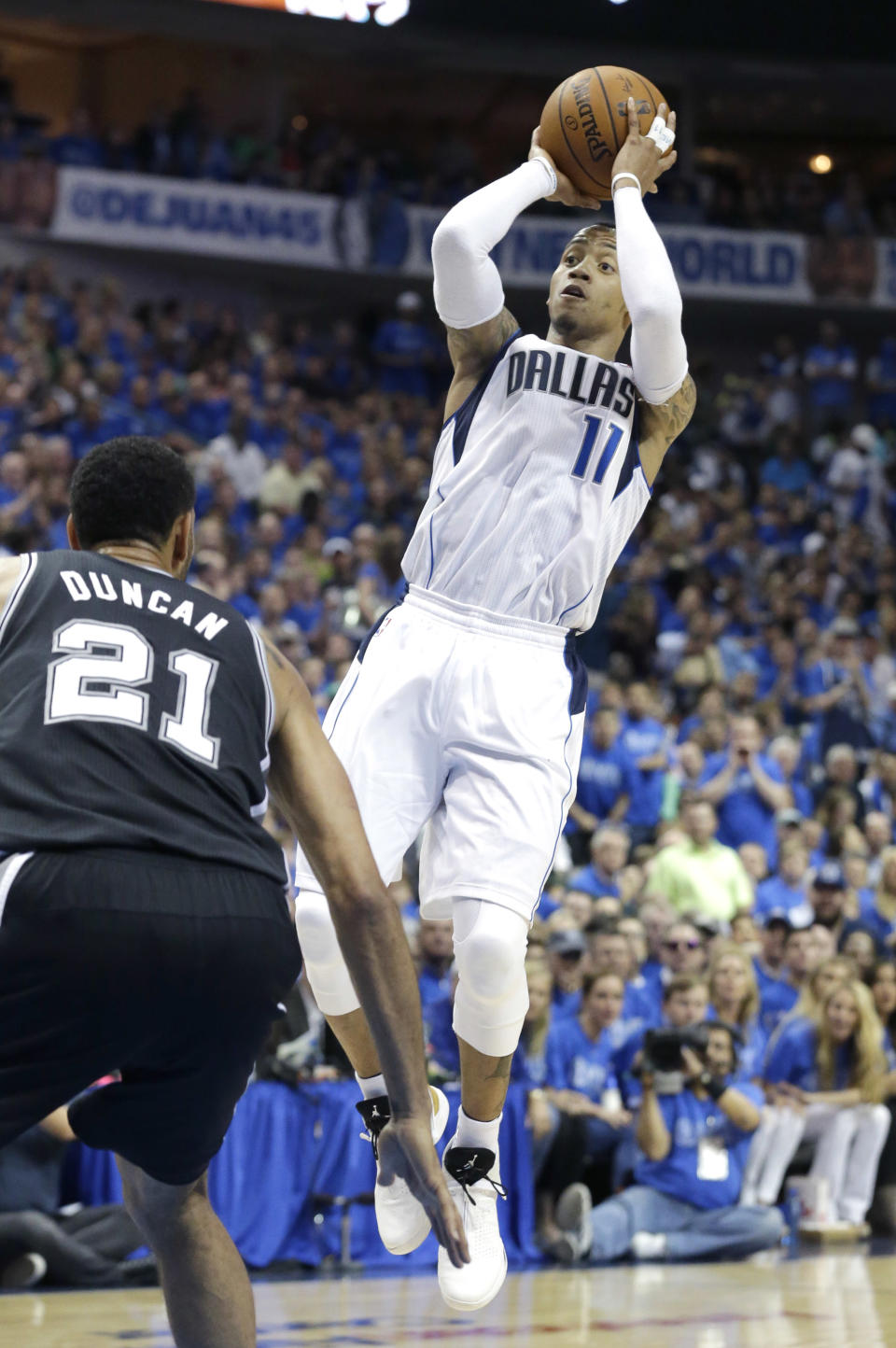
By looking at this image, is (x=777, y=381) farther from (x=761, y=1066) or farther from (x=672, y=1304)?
(x=672, y=1304)

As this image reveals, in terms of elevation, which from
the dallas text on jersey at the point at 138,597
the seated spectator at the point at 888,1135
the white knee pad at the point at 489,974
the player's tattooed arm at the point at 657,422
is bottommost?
the seated spectator at the point at 888,1135

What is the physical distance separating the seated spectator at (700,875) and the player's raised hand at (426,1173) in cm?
847

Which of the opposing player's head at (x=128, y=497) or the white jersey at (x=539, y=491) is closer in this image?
the opposing player's head at (x=128, y=497)

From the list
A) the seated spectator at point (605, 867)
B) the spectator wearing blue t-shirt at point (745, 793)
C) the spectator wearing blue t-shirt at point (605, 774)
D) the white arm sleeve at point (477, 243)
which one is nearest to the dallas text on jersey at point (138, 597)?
the white arm sleeve at point (477, 243)

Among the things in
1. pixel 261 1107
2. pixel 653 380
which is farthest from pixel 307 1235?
pixel 653 380

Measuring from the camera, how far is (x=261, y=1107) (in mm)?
Result: 8594

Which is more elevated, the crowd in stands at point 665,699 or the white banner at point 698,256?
the white banner at point 698,256

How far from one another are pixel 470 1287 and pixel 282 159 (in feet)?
65.5

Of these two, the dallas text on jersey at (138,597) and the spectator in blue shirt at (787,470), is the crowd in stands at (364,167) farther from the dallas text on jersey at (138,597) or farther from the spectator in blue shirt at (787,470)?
the dallas text on jersey at (138,597)

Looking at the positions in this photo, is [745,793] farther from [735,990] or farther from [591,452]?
[591,452]

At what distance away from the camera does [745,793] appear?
13.5m

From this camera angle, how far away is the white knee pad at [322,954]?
486 cm

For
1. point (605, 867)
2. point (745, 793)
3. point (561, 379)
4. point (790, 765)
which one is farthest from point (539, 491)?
point (790, 765)

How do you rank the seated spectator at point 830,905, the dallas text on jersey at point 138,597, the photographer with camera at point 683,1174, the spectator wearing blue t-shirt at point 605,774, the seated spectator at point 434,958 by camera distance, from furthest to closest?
the spectator wearing blue t-shirt at point 605,774, the seated spectator at point 830,905, the seated spectator at point 434,958, the photographer with camera at point 683,1174, the dallas text on jersey at point 138,597
